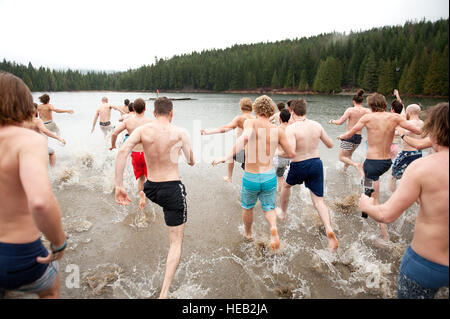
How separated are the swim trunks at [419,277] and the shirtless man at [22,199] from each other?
2533 millimetres

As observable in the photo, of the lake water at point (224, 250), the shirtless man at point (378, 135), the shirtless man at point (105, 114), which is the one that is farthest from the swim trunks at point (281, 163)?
the shirtless man at point (105, 114)

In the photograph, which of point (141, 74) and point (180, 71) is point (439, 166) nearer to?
point (180, 71)

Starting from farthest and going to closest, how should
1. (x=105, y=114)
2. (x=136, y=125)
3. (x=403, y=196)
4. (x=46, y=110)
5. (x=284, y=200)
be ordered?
(x=105, y=114), (x=46, y=110), (x=136, y=125), (x=284, y=200), (x=403, y=196)

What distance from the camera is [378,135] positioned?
418 centimetres

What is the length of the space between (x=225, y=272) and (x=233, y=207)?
6.74ft

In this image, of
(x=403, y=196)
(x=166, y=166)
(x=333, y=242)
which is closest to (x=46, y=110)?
(x=166, y=166)

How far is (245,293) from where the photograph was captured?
3033mm

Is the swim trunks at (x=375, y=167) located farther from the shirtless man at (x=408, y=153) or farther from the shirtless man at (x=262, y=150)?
the shirtless man at (x=262, y=150)

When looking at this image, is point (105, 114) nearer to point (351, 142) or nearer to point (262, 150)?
point (262, 150)

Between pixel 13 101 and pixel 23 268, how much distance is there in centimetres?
119

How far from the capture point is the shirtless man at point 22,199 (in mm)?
1521

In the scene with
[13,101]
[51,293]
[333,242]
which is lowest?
[333,242]

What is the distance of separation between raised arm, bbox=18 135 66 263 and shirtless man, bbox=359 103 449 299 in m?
2.26
